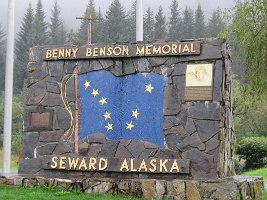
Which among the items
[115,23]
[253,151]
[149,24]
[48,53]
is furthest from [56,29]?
[48,53]

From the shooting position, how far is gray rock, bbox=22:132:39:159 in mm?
9719

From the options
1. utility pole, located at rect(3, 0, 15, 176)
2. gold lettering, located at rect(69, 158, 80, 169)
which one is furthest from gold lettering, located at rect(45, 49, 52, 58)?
utility pole, located at rect(3, 0, 15, 176)

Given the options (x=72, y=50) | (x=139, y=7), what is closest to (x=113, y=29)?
(x=139, y=7)

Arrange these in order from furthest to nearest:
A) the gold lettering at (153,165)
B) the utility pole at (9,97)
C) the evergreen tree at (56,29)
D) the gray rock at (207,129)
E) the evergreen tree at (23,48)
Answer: the evergreen tree at (56,29)
the evergreen tree at (23,48)
the utility pole at (9,97)
the gold lettering at (153,165)
the gray rock at (207,129)

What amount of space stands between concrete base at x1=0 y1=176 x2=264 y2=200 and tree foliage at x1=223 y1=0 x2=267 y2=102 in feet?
14.3

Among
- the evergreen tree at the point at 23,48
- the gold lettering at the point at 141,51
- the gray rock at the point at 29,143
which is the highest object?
the evergreen tree at the point at 23,48

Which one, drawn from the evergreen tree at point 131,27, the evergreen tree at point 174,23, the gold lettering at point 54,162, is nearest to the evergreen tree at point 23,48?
the evergreen tree at point 131,27

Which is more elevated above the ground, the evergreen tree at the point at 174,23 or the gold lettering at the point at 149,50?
the evergreen tree at the point at 174,23

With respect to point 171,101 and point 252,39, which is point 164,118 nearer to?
point 171,101

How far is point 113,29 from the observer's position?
52438mm

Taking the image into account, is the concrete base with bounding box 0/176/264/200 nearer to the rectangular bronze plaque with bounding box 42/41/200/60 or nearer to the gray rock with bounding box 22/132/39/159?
the gray rock with bounding box 22/132/39/159

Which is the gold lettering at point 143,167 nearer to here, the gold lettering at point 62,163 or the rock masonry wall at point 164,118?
the rock masonry wall at point 164,118

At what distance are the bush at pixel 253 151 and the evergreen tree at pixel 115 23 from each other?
31067mm

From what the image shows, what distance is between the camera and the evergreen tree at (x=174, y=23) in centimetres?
5858
